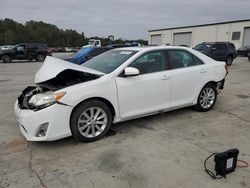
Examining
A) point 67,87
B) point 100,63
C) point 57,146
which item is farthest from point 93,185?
point 100,63

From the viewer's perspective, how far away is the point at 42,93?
148 inches

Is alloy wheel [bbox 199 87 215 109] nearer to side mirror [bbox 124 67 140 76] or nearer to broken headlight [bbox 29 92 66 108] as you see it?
side mirror [bbox 124 67 140 76]

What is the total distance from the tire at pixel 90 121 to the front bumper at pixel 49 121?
0.43 ft

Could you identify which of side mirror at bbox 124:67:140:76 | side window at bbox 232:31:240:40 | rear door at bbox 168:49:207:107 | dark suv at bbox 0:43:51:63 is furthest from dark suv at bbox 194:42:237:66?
side window at bbox 232:31:240:40

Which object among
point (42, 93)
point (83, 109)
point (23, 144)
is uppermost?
point (42, 93)

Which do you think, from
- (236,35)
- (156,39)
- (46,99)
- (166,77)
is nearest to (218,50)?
(166,77)

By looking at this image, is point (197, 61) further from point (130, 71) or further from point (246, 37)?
point (246, 37)

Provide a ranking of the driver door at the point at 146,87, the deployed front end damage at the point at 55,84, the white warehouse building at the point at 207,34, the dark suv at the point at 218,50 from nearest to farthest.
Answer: the deployed front end damage at the point at 55,84, the driver door at the point at 146,87, the dark suv at the point at 218,50, the white warehouse building at the point at 207,34

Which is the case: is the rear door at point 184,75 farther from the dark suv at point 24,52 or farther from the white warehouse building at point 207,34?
the white warehouse building at point 207,34

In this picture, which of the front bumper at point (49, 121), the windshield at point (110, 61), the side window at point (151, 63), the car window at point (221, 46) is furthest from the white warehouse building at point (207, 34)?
the front bumper at point (49, 121)

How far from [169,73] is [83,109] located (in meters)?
1.88

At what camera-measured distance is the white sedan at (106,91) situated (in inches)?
143

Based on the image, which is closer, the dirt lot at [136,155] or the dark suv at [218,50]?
the dirt lot at [136,155]

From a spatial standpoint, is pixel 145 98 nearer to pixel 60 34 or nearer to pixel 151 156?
pixel 151 156
